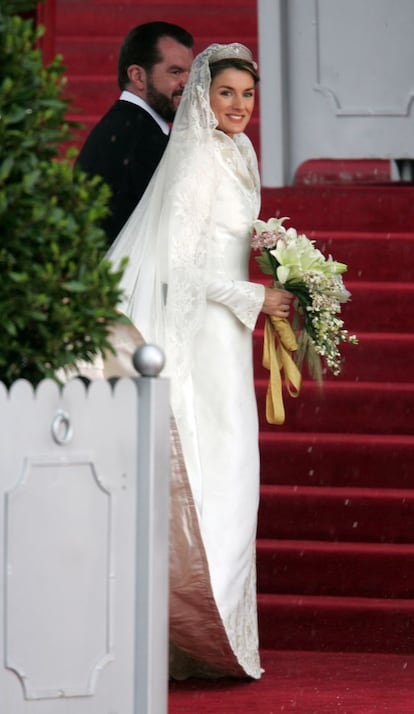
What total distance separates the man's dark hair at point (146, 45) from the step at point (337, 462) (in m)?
1.52

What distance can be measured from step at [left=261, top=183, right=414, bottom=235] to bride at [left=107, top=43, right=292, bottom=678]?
8.81 feet

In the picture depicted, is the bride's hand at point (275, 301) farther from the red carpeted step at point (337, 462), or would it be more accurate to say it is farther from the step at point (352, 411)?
the step at point (352, 411)

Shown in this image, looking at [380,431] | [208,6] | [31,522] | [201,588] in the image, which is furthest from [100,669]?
[208,6]

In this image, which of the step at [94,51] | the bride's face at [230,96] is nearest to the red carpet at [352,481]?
the bride's face at [230,96]

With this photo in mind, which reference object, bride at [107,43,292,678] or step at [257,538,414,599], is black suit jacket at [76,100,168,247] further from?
step at [257,538,414,599]

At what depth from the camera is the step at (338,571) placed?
5.71 m

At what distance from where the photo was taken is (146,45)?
18.6 feet

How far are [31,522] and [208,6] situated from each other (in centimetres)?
694

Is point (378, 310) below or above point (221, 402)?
above

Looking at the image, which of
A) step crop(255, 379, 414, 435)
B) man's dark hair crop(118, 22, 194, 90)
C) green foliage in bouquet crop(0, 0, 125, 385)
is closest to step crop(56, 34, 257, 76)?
step crop(255, 379, 414, 435)

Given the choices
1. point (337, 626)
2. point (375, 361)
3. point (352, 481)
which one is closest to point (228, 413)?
point (337, 626)

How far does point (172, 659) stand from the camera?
194 inches

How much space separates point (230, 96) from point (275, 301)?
629 millimetres

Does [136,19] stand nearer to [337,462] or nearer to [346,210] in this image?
[346,210]
